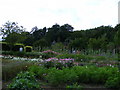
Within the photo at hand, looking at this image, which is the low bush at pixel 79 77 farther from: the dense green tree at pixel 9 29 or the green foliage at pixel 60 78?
the dense green tree at pixel 9 29

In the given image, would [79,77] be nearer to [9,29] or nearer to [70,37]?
[9,29]

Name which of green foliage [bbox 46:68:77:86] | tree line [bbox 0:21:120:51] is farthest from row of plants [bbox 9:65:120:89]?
tree line [bbox 0:21:120:51]

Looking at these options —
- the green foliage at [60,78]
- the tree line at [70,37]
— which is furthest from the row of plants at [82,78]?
the tree line at [70,37]

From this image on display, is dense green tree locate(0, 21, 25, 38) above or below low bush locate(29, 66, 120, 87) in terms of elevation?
above

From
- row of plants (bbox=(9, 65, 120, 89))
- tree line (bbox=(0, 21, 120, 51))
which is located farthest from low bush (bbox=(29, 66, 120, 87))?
tree line (bbox=(0, 21, 120, 51))

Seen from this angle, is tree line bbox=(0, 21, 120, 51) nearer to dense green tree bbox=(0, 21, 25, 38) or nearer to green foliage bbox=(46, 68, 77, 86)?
dense green tree bbox=(0, 21, 25, 38)

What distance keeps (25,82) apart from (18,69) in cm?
202

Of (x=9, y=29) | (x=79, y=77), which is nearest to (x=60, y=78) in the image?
(x=79, y=77)

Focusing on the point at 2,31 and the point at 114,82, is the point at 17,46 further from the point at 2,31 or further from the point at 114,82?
the point at 114,82

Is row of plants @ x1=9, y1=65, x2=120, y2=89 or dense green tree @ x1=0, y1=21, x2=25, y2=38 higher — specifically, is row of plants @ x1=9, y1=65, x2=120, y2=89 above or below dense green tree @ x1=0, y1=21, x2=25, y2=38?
below

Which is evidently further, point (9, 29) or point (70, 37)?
point (70, 37)

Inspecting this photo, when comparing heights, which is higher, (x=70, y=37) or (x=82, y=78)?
(x=70, y=37)

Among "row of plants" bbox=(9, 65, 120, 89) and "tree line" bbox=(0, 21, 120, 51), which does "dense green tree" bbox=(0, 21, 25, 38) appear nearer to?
"tree line" bbox=(0, 21, 120, 51)

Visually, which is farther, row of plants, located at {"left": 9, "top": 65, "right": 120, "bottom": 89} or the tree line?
the tree line
